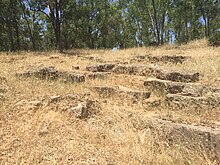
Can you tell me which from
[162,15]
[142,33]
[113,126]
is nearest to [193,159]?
[113,126]

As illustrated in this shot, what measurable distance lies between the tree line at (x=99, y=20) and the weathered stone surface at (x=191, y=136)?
52.2 ft

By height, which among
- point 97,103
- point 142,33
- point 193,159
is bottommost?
point 193,159

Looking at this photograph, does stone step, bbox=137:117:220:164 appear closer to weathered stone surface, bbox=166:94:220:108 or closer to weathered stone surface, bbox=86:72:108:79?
weathered stone surface, bbox=166:94:220:108

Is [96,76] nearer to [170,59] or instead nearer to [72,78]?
[72,78]

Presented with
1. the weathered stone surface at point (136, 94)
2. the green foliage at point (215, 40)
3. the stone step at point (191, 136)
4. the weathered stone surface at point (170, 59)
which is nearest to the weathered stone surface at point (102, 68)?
the weathered stone surface at point (170, 59)

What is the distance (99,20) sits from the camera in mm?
26250

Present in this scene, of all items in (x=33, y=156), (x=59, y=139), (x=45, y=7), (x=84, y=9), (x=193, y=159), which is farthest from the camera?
(x=84, y=9)

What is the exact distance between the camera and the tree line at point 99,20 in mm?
21375

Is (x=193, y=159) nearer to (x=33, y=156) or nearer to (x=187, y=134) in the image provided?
(x=187, y=134)

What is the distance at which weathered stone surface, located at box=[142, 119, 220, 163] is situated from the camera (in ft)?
10.5

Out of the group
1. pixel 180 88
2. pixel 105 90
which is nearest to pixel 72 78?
pixel 105 90

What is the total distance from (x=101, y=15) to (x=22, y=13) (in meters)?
8.35

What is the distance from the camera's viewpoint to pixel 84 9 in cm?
2462

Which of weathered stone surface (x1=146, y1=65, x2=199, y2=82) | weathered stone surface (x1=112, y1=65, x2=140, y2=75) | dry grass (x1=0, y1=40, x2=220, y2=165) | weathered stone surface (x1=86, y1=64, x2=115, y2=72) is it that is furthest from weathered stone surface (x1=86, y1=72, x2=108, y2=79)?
dry grass (x1=0, y1=40, x2=220, y2=165)
